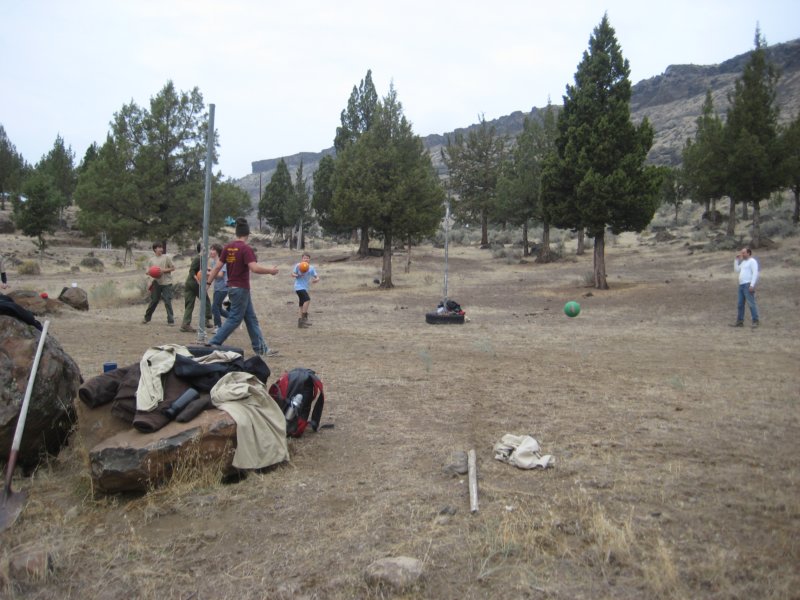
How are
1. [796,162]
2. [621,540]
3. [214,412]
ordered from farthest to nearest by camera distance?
[796,162] → [214,412] → [621,540]

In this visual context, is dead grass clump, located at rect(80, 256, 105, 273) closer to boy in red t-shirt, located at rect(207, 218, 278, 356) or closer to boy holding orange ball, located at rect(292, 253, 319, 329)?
boy holding orange ball, located at rect(292, 253, 319, 329)

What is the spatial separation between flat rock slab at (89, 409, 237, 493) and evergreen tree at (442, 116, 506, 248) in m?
44.0

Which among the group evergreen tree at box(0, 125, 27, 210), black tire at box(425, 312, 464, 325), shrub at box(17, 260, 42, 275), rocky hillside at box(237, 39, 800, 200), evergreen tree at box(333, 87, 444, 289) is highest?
rocky hillside at box(237, 39, 800, 200)

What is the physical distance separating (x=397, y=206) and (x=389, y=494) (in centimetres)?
2185

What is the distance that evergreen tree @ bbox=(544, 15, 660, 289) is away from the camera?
22688mm

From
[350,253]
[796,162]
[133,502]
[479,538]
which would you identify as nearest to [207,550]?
[133,502]

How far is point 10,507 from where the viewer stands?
4391mm

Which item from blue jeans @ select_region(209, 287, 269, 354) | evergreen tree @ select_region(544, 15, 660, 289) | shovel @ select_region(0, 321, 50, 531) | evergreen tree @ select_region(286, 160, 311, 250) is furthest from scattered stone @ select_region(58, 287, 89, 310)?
evergreen tree @ select_region(286, 160, 311, 250)

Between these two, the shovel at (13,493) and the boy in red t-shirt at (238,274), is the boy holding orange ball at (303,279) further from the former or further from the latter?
the shovel at (13,493)

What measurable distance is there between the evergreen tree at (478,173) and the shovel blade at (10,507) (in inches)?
1757

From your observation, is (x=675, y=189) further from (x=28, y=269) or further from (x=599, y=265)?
(x=28, y=269)

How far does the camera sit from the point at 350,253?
42.4 meters

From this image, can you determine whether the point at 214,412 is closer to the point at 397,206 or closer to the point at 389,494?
the point at 389,494

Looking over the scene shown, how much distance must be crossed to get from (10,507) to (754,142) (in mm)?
32007
